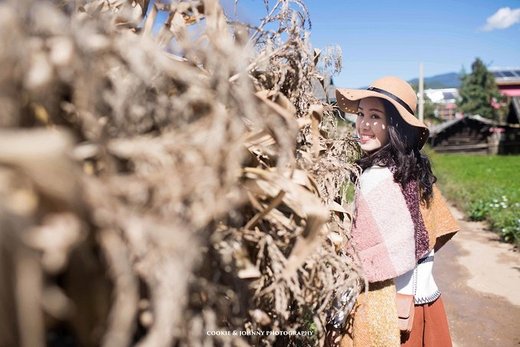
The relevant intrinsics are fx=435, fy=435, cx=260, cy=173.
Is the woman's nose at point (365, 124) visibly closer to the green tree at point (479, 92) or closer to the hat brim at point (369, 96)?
the hat brim at point (369, 96)

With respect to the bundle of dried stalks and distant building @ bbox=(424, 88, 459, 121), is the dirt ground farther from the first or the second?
distant building @ bbox=(424, 88, 459, 121)

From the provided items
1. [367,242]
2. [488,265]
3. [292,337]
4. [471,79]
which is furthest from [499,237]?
[471,79]

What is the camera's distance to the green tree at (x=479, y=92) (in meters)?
45.3

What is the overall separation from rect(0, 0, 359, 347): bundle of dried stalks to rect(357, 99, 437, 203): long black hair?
114 centimetres

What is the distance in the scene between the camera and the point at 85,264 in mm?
382

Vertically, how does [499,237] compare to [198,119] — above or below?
below

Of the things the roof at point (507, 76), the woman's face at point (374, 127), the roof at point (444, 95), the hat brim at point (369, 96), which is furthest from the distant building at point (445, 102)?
the woman's face at point (374, 127)

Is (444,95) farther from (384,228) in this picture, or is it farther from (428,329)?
(384,228)

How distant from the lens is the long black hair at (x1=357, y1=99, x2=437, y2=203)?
1.67m

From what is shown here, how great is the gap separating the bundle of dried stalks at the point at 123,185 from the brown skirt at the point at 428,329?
1.43 meters

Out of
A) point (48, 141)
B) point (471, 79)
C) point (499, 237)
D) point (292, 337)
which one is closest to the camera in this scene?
point (48, 141)

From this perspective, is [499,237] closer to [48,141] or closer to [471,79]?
[48,141]

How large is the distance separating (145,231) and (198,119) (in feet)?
0.51

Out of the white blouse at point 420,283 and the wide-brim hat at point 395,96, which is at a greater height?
the wide-brim hat at point 395,96
